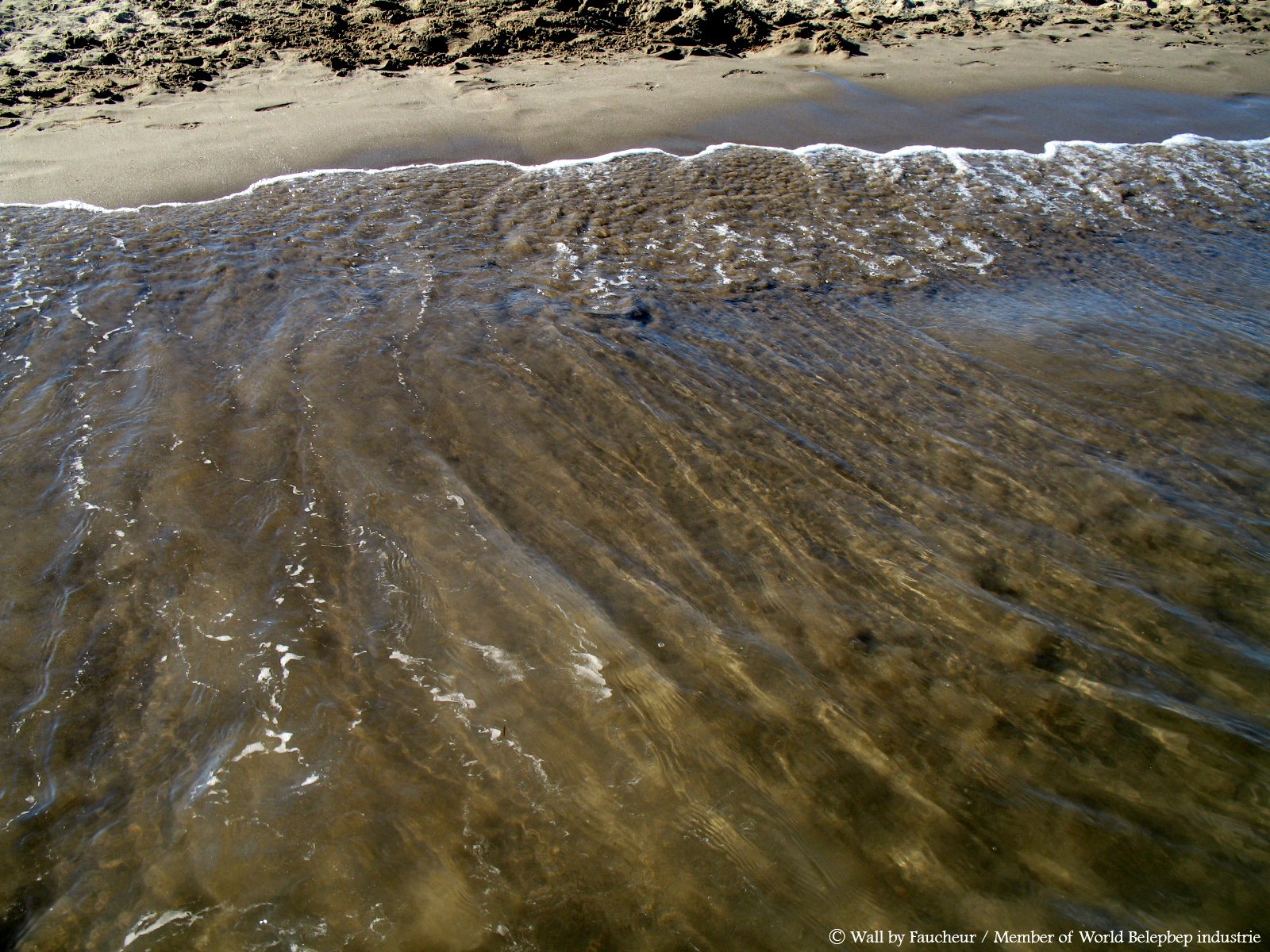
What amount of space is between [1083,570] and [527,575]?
2132 mm

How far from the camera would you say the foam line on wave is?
579 centimetres

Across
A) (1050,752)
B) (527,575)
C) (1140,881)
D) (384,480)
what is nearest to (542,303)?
(384,480)

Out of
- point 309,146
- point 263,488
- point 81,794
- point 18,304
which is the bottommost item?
point 81,794

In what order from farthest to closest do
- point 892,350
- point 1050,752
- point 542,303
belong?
point 542,303
point 892,350
point 1050,752

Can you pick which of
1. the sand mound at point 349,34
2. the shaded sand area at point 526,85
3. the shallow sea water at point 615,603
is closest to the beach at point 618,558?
the shallow sea water at point 615,603

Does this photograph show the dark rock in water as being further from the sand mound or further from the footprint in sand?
the footprint in sand

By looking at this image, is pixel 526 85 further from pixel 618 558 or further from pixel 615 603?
pixel 615 603

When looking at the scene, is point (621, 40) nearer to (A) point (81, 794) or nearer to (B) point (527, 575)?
(B) point (527, 575)

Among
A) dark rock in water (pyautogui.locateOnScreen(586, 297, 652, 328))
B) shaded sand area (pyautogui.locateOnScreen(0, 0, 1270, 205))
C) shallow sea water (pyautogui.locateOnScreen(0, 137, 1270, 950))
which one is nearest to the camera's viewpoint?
shallow sea water (pyautogui.locateOnScreen(0, 137, 1270, 950))

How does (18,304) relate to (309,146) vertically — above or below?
below

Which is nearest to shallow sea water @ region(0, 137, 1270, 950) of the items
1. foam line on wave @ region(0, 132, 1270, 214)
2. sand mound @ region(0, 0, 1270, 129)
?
foam line on wave @ region(0, 132, 1270, 214)

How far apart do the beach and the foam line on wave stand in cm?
11

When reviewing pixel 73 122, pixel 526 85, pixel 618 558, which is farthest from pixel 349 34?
pixel 618 558

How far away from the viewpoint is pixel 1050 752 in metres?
2.24
